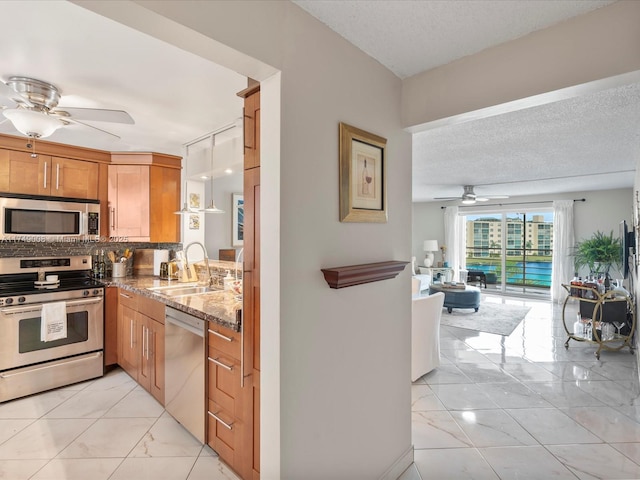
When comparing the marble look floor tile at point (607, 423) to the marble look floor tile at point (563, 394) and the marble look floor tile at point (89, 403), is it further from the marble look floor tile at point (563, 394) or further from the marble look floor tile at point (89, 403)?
the marble look floor tile at point (89, 403)

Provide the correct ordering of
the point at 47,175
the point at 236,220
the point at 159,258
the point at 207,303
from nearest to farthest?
the point at 207,303 → the point at 47,175 → the point at 159,258 → the point at 236,220

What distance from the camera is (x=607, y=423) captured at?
2.60 metres

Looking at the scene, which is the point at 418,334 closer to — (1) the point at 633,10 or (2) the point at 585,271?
(1) the point at 633,10

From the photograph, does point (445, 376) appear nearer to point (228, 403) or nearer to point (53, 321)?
point (228, 403)

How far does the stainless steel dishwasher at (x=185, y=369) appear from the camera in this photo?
218 centimetres

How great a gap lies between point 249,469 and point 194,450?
618 millimetres

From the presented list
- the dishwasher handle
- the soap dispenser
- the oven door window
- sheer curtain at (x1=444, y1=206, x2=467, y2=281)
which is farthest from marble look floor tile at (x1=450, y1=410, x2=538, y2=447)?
sheer curtain at (x1=444, y1=206, x2=467, y2=281)

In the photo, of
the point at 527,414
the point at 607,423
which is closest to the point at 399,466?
the point at 527,414

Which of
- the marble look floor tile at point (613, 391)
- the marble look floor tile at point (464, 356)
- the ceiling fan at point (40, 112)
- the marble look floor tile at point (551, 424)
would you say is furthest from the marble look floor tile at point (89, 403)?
the marble look floor tile at point (613, 391)

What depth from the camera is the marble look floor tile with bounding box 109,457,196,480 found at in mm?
1996

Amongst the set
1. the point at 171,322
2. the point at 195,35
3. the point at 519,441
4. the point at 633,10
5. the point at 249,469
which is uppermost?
the point at 633,10

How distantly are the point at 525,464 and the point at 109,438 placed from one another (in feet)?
9.10

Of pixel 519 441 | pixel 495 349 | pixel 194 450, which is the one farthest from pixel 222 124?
pixel 495 349

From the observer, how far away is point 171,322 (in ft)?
7.99
